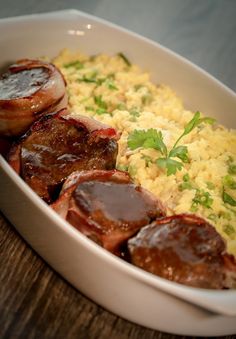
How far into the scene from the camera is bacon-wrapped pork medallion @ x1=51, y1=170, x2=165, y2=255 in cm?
232

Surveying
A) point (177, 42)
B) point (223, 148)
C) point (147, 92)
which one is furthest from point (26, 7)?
point (223, 148)

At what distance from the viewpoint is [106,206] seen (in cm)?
239

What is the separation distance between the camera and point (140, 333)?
241cm

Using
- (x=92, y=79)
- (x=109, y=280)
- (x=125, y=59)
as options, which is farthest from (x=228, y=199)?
(x=125, y=59)

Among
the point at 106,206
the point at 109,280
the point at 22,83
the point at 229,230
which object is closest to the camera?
the point at 109,280

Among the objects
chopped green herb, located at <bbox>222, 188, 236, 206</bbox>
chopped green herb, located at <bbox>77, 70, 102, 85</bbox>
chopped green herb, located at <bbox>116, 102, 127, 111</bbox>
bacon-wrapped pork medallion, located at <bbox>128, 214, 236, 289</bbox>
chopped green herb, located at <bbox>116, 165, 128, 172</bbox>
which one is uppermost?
bacon-wrapped pork medallion, located at <bbox>128, 214, 236, 289</bbox>

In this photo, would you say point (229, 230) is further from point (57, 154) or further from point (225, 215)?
point (57, 154)

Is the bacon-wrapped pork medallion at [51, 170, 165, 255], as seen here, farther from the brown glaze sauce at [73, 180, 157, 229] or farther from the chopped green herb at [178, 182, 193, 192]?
the chopped green herb at [178, 182, 193, 192]

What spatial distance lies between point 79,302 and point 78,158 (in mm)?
Result: 771

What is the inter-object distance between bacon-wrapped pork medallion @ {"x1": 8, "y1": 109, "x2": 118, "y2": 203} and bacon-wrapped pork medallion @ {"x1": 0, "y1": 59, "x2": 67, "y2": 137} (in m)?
0.11

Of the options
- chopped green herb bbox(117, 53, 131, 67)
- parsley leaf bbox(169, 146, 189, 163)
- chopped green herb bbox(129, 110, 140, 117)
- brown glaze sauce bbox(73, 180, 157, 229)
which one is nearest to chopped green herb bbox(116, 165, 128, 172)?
parsley leaf bbox(169, 146, 189, 163)

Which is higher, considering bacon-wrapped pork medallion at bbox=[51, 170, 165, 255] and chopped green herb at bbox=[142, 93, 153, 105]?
bacon-wrapped pork medallion at bbox=[51, 170, 165, 255]

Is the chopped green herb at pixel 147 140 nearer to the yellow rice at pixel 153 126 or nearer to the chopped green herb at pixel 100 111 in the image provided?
the yellow rice at pixel 153 126

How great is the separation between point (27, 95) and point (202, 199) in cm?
122
